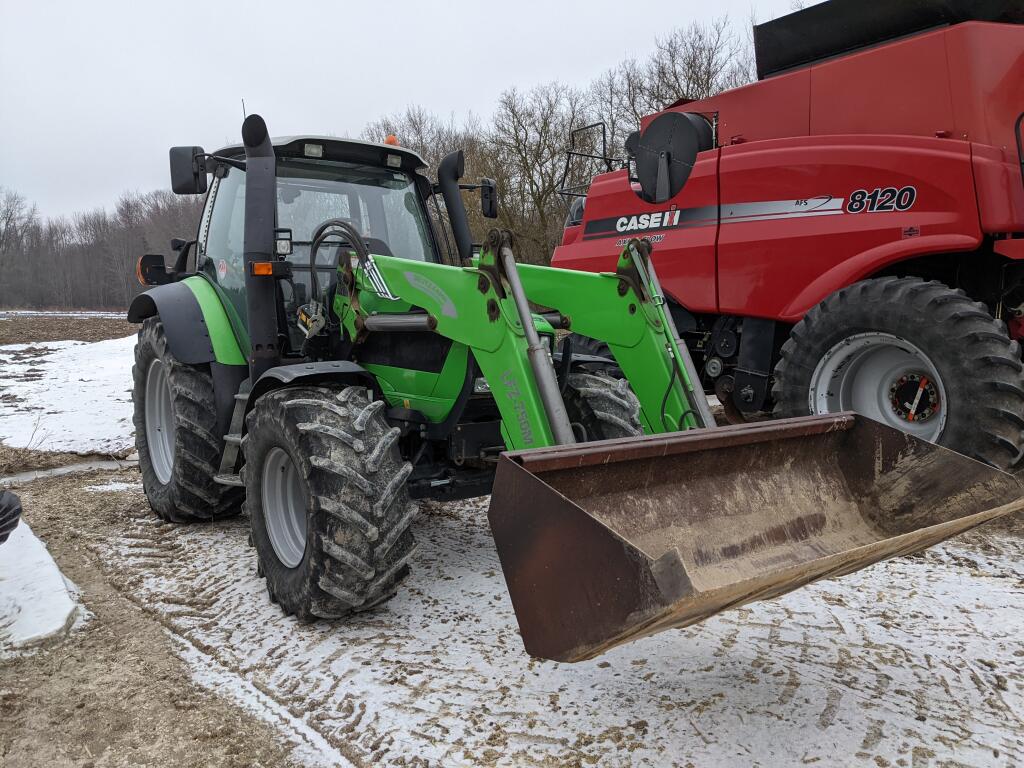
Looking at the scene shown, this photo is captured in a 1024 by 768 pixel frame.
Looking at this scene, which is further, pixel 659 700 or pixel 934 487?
pixel 934 487

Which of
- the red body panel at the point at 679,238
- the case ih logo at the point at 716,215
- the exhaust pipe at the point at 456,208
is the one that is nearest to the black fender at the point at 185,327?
the exhaust pipe at the point at 456,208

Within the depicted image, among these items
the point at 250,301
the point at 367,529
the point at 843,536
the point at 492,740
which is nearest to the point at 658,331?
the point at 843,536

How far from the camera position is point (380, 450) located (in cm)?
Answer: 333

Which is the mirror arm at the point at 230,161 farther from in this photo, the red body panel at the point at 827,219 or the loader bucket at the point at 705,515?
the red body panel at the point at 827,219

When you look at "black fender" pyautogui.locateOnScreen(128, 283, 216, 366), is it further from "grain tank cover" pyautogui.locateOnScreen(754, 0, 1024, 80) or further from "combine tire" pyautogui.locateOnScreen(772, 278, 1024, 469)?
"grain tank cover" pyautogui.locateOnScreen(754, 0, 1024, 80)

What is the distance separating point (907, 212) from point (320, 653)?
4.39m

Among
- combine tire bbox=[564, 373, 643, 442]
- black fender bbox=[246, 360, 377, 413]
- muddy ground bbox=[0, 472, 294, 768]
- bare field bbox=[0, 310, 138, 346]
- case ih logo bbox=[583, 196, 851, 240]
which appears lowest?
muddy ground bbox=[0, 472, 294, 768]

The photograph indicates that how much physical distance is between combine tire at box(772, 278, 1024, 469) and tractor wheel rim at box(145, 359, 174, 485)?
414cm

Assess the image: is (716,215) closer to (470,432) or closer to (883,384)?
(883,384)

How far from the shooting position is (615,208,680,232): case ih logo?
21.2 ft

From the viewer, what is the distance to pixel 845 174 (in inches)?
213

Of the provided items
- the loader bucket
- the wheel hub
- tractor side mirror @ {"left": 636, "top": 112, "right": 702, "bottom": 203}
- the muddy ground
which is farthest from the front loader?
the wheel hub

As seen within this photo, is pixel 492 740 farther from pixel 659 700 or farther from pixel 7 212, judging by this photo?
pixel 7 212

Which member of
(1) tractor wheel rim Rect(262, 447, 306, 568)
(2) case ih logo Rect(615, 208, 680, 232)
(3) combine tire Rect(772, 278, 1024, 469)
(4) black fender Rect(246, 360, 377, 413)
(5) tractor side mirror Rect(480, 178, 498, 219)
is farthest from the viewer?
(2) case ih logo Rect(615, 208, 680, 232)
